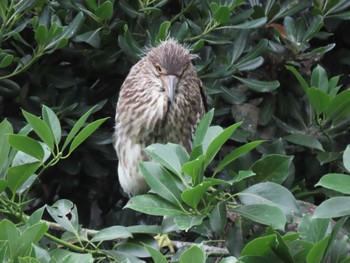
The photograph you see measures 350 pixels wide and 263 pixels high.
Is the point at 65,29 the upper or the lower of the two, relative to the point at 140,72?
upper

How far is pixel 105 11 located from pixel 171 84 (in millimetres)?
414

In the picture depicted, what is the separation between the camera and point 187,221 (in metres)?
2.45

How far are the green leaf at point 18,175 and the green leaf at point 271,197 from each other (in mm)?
553

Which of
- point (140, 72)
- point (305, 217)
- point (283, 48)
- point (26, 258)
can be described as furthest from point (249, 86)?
point (26, 258)

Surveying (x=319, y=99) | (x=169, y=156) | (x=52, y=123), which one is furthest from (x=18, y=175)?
(x=319, y=99)

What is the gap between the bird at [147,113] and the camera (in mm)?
3990

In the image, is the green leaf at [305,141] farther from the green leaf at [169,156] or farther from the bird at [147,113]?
the green leaf at [169,156]

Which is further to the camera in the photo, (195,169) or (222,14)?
(222,14)

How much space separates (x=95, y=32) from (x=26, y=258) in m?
1.63

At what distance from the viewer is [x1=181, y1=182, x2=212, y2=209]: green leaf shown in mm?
2396

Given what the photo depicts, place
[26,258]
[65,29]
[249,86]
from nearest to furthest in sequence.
Answer: 1. [26,258]
2. [65,29]
3. [249,86]

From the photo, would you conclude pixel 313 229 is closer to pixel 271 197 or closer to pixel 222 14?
pixel 271 197

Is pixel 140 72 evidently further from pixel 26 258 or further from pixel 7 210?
pixel 26 258

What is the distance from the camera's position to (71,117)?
3.84 meters
